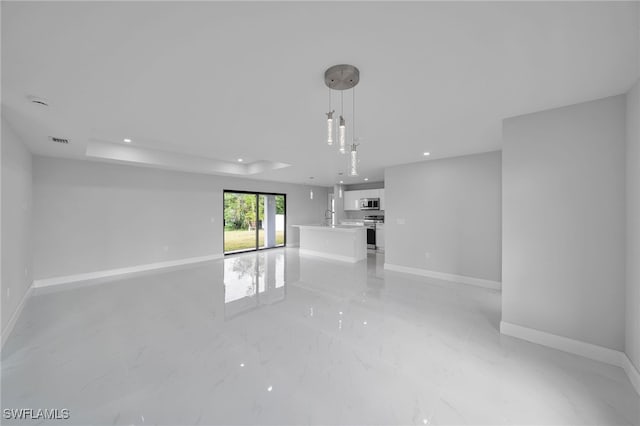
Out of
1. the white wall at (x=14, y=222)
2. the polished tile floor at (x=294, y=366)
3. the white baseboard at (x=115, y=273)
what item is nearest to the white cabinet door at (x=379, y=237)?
the polished tile floor at (x=294, y=366)

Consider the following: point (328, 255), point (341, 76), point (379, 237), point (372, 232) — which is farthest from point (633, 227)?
point (372, 232)

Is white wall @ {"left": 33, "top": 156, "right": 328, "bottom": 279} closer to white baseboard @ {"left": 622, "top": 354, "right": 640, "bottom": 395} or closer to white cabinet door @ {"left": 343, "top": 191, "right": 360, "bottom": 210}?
white cabinet door @ {"left": 343, "top": 191, "right": 360, "bottom": 210}

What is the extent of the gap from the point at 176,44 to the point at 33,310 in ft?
13.6

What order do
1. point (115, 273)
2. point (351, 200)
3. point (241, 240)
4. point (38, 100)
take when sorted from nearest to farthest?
point (38, 100)
point (115, 273)
point (241, 240)
point (351, 200)

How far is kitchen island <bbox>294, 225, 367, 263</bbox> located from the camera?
6465 mm

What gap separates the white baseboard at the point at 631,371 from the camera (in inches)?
73.5

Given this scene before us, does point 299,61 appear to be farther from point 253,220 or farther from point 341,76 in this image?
point 253,220

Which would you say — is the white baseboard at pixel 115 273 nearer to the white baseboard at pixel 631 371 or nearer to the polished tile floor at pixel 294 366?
the polished tile floor at pixel 294 366

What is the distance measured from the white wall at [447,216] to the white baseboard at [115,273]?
16.2 feet

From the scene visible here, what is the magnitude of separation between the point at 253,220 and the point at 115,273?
12.1 feet

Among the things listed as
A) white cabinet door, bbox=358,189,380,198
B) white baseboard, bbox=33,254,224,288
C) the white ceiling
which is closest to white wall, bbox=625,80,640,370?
the white ceiling

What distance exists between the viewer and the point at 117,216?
16.5 feet

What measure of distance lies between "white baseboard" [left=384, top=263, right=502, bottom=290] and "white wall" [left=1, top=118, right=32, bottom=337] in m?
5.82

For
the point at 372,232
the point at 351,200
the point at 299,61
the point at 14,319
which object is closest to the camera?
the point at 299,61
